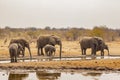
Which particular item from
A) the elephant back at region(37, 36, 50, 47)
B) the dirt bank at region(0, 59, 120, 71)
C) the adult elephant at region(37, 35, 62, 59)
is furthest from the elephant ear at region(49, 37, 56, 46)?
the dirt bank at region(0, 59, 120, 71)

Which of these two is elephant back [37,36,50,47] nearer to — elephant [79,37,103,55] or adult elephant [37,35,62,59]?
adult elephant [37,35,62,59]

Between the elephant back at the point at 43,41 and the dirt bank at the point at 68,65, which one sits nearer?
the dirt bank at the point at 68,65

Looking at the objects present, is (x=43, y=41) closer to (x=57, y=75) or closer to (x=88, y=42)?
(x=88, y=42)

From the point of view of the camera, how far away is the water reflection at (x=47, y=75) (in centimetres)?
2548

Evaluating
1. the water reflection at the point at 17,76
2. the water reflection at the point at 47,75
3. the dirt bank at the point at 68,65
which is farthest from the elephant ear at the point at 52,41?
the water reflection at the point at 17,76

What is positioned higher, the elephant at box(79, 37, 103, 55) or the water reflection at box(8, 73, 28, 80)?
the elephant at box(79, 37, 103, 55)

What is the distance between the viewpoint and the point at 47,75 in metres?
27.0

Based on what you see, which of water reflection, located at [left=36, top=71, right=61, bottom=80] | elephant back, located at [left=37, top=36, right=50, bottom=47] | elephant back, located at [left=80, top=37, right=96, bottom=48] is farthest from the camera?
elephant back, located at [left=80, top=37, right=96, bottom=48]

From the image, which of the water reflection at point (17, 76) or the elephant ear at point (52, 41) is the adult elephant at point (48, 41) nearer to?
the elephant ear at point (52, 41)

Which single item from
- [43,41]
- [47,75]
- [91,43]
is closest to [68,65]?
[47,75]

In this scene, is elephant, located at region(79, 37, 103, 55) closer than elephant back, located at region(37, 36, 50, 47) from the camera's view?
No

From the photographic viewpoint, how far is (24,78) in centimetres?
2548

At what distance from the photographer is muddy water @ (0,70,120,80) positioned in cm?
2553

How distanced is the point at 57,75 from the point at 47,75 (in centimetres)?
59
